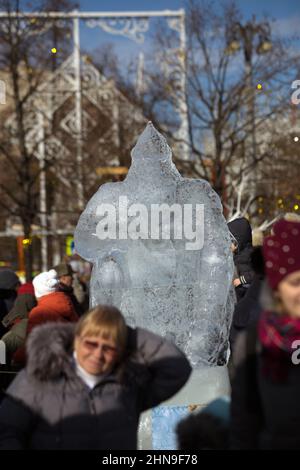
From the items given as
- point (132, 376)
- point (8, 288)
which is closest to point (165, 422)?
point (132, 376)

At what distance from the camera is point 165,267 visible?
16.7 ft

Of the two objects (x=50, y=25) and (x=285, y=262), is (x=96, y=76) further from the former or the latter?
(x=285, y=262)

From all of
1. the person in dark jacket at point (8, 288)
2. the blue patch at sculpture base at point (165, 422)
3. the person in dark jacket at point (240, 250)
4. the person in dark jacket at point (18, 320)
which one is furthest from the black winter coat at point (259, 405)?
the person in dark jacket at point (8, 288)

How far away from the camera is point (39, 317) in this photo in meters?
5.52

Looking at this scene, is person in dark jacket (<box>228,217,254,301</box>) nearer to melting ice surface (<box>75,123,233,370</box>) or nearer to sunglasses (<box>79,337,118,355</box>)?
melting ice surface (<box>75,123,233,370</box>)

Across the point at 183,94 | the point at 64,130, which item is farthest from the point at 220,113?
the point at 64,130

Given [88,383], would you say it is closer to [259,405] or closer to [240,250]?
[259,405]

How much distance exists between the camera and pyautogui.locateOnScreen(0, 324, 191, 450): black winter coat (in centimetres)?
276

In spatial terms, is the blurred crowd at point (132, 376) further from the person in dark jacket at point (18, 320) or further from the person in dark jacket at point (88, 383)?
the person in dark jacket at point (18, 320)

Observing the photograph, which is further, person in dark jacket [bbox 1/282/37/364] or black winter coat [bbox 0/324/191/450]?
person in dark jacket [bbox 1/282/37/364]

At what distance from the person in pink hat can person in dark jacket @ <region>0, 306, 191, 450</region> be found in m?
0.47

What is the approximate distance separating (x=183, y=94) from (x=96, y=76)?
3.36 m

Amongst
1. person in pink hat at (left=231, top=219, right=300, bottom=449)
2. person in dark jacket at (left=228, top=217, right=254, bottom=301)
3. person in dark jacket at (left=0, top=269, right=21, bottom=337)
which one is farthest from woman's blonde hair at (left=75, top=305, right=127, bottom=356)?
person in dark jacket at (left=0, top=269, right=21, bottom=337)

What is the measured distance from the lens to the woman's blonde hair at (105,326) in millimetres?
2752
